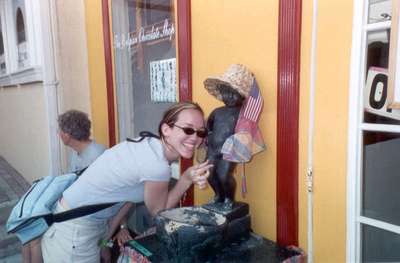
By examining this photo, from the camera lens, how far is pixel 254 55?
6.16ft

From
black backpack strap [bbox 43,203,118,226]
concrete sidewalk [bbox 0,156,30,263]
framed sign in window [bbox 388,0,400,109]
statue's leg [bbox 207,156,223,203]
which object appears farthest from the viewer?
concrete sidewalk [bbox 0,156,30,263]

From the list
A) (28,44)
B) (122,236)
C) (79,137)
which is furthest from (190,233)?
(28,44)

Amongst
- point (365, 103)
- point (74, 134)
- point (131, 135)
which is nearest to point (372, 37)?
point (365, 103)

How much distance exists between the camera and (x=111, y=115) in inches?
136

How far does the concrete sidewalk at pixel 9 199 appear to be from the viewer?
3.46 m

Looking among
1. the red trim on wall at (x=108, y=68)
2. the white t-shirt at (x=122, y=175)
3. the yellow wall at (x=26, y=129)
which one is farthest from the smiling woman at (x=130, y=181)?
the yellow wall at (x=26, y=129)

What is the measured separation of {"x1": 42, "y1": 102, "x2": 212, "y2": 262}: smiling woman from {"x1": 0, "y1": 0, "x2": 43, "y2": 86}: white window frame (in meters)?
2.68

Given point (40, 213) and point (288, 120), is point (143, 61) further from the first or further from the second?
point (288, 120)

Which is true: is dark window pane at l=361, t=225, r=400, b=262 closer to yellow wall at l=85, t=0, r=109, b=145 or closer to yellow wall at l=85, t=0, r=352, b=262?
yellow wall at l=85, t=0, r=352, b=262

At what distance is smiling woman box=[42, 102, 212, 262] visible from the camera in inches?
66.9

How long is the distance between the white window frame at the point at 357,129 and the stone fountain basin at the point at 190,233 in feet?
1.88

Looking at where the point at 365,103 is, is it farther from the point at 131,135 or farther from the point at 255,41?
the point at 131,135

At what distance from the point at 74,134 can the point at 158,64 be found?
877mm

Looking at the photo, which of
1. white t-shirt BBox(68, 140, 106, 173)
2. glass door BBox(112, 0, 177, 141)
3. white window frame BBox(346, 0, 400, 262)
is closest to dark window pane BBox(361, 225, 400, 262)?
white window frame BBox(346, 0, 400, 262)
